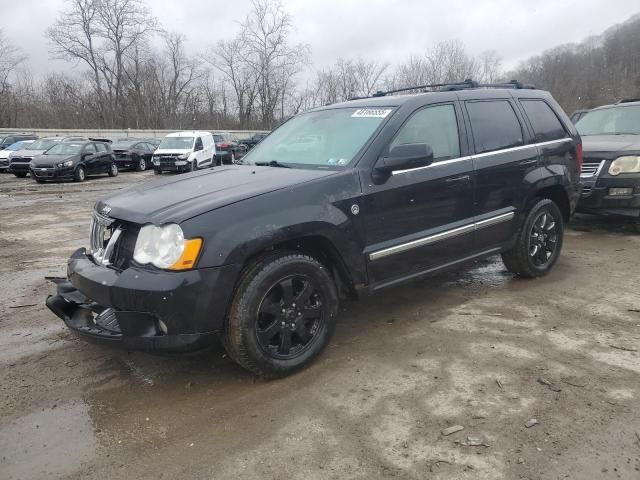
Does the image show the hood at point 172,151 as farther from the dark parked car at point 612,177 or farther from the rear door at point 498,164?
the rear door at point 498,164

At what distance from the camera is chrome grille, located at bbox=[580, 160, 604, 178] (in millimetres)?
6822

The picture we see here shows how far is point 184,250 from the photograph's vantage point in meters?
2.85

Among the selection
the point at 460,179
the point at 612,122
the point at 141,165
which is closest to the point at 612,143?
the point at 612,122

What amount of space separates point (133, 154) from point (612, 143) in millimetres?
21931

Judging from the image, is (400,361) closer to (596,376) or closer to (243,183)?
(596,376)

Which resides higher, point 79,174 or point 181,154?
point 181,154

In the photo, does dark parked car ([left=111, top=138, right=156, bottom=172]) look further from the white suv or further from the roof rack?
the roof rack

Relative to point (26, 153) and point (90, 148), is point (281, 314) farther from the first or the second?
point (26, 153)

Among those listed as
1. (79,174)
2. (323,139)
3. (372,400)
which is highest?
(323,139)

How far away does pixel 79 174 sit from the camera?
18.5m

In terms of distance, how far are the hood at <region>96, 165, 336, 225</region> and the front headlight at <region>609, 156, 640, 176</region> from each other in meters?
4.97

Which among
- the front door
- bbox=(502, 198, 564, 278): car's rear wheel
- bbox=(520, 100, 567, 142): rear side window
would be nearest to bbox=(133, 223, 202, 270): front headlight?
the front door

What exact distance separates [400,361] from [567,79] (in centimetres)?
7894

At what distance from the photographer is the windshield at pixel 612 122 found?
7.86m
